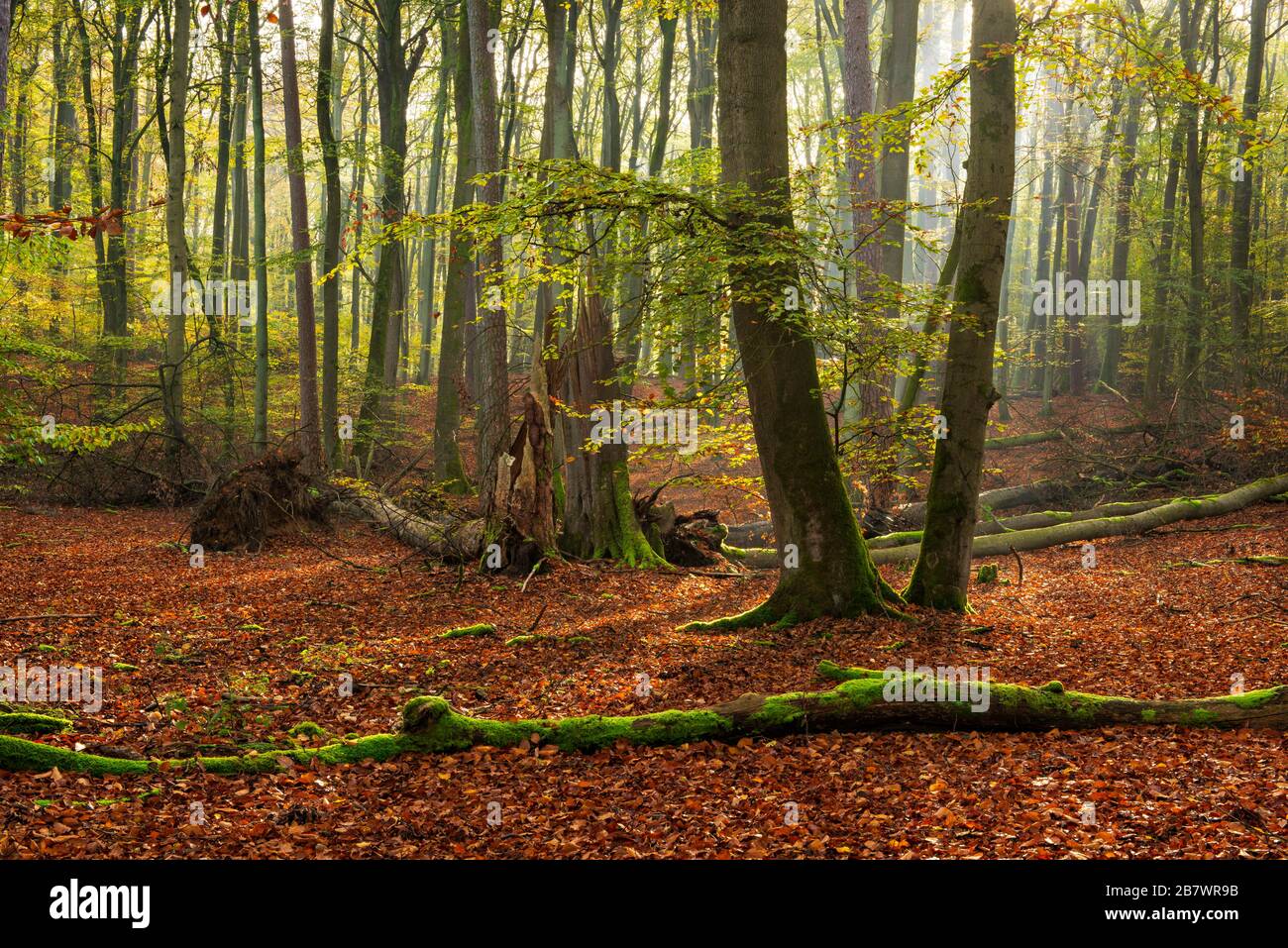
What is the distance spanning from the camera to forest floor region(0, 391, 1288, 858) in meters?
4.04

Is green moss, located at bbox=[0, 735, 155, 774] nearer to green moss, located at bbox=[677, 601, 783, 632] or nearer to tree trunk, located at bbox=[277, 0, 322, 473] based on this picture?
green moss, located at bbox=[677, 601, 783, 632]

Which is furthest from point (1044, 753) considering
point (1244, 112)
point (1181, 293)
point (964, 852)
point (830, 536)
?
point (1181, 293)

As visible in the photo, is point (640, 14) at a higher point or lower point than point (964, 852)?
higher

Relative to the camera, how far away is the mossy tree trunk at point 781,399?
7516mm

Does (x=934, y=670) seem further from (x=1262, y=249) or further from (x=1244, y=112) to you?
(x=1262, y=249)

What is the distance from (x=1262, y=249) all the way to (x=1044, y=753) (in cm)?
1901

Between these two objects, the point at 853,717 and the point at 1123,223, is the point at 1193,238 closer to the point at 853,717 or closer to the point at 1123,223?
the point at 1123,223

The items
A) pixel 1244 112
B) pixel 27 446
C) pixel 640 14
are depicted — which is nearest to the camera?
pixel 27 446

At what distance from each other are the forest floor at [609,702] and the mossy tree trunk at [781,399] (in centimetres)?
43

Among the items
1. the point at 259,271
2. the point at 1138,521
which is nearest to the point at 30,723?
the point at 259,271

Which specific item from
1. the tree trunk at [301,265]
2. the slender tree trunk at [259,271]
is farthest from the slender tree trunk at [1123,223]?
the slender tree trunk at [259,271]

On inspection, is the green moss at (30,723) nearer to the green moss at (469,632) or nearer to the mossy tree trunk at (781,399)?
the green moss at (469,632)

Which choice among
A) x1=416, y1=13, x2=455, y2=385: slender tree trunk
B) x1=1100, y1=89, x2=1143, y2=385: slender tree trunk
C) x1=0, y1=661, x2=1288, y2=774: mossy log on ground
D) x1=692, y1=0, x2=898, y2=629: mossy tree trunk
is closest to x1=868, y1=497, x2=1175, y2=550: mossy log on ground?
x1=692, y1=0, x2=898, y2=629: mossy tree trunk
